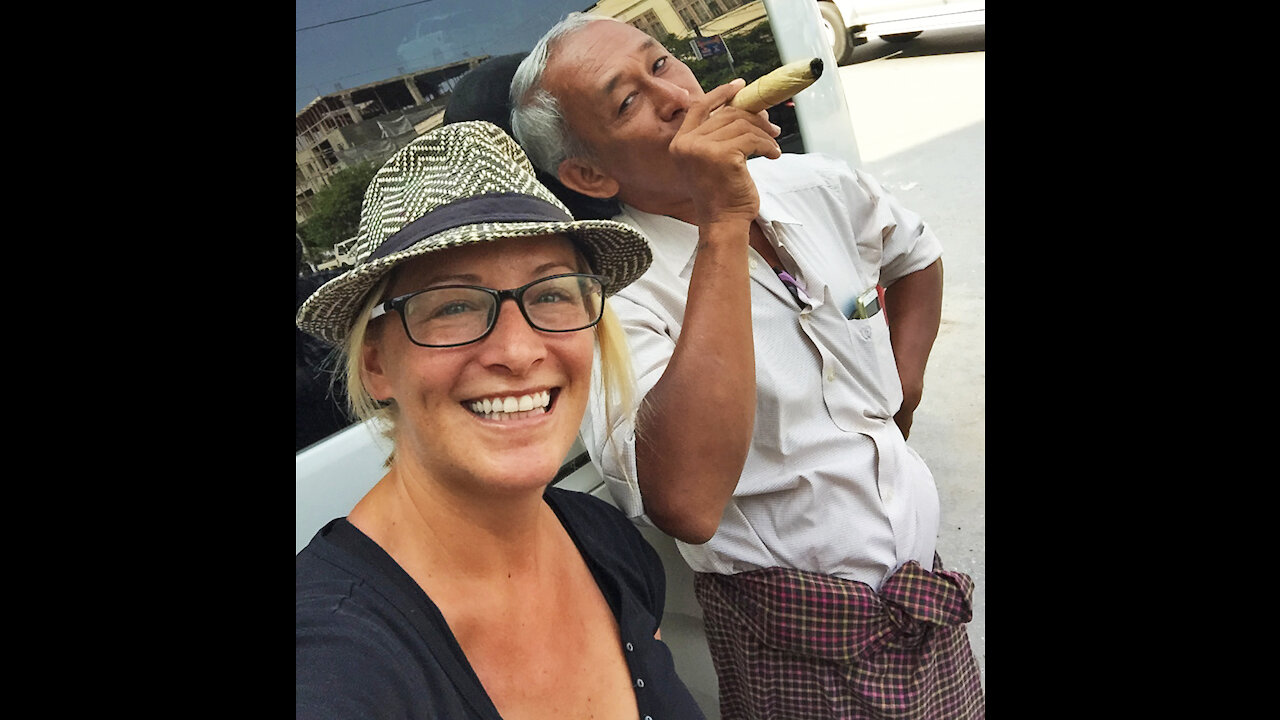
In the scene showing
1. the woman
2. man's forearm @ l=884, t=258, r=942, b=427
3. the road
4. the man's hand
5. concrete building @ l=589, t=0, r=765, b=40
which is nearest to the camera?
the woman

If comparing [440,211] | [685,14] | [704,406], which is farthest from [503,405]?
[685,14]

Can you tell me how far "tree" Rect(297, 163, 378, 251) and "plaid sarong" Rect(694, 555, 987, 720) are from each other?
89 centimetres

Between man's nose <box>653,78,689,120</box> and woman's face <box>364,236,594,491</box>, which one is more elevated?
man's nose <box>653,78,689,120</box>

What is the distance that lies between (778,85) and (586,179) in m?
0.47

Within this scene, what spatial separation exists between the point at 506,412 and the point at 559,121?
700 millimetres

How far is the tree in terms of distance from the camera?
129cm

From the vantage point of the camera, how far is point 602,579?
4.26 ft

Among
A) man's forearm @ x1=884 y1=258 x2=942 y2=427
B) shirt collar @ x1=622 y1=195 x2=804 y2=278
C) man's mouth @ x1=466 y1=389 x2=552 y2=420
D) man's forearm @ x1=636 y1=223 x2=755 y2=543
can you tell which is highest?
man's mouth @ x1=466 y1=389 x2=552 y2=420

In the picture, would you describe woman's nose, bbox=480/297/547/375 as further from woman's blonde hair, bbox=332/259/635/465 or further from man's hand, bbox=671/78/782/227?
man's hand, bbox=671/78/782/227

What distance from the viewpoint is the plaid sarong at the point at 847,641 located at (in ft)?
4.98

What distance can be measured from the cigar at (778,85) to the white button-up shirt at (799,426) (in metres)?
0.37

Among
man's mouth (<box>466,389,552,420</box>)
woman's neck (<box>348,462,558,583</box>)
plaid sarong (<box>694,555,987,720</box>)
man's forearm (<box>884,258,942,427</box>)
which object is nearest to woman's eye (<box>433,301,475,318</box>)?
man's mouth (<box>466,389,552,420</box>)

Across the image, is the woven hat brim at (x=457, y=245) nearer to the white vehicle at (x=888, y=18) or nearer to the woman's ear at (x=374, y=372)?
the woman's ear at (x=374, y=372)
